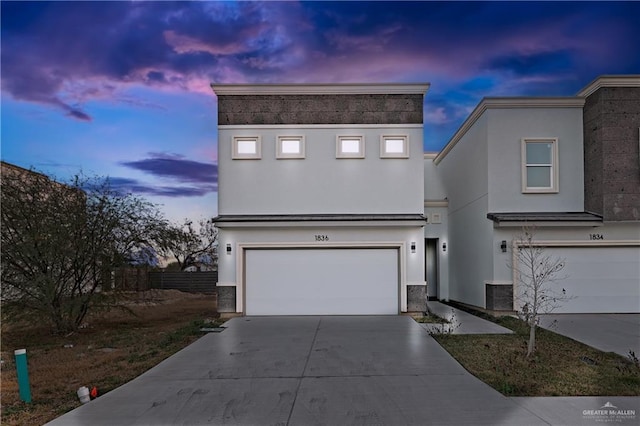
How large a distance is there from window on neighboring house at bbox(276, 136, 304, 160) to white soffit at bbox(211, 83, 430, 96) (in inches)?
56.1

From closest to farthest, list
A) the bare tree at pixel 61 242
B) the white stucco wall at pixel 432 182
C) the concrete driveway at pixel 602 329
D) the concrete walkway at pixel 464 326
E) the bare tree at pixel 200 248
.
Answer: the concrete driveway at pixel 602 329 < the concrete walkway at pixel 464 326 < the bare tree at pixel 61 242 < the white stucco wall at pixel 432 182 < the bare tree at pixel 200 248

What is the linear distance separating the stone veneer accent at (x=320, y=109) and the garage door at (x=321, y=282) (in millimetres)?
4076

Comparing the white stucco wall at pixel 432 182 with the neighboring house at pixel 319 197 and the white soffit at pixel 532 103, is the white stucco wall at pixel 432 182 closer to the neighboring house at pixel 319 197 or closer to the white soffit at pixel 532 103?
the white soffit at pixel 532 103

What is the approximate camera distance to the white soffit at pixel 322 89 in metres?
12.1

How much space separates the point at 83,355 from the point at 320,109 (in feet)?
29.5

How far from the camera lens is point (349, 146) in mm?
12375

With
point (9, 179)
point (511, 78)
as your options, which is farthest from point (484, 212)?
point (9, 179)

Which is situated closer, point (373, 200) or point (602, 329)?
point (602, 329)

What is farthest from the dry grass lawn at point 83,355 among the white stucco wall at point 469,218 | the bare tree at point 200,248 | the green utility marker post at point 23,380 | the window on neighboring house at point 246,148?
the bare tree at point 200,248

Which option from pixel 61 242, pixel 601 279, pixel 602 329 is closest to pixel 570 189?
pixel 601 279

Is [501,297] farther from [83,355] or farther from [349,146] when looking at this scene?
[83,355]

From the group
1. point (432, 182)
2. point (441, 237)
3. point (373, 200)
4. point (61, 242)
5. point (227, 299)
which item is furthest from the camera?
point (432, 182)

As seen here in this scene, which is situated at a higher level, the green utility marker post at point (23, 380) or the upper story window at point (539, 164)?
the upper story window at point (539, 164)

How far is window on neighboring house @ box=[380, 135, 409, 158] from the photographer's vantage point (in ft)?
40.2
